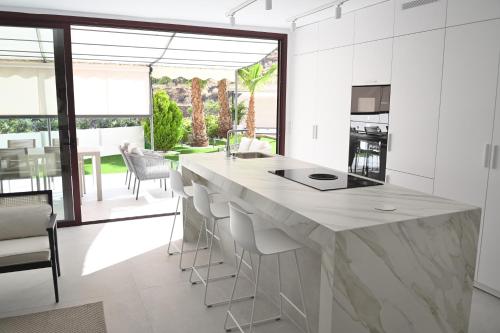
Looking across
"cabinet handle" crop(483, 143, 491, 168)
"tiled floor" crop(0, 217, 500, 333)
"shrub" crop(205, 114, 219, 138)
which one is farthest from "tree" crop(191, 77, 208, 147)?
"cabinet handle" crop(483, 143, 491, 168)

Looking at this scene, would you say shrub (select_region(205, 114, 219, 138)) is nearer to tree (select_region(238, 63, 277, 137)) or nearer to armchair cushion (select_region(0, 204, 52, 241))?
tree (select_region(238, 63, 277, 137))

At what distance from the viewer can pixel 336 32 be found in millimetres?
5469

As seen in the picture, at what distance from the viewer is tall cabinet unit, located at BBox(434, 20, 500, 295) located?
3551 mm

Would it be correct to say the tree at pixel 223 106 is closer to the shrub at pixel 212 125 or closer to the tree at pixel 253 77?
the shrub at pixel 212 125

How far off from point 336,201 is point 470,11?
2331 millimetres

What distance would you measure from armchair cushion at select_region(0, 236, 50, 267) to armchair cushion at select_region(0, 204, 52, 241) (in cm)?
11

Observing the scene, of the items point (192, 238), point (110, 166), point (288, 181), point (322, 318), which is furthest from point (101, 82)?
point (322, 318)

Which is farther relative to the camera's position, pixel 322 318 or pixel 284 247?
pixel 284 247

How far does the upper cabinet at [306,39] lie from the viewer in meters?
5.93

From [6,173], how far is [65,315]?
272cm

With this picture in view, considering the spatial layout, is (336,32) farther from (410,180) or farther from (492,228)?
(492,228)

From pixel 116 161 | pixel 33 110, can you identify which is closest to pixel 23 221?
pixel 33 110

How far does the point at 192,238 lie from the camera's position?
491 centimetres

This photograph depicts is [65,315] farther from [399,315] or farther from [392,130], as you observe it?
[392,130]
